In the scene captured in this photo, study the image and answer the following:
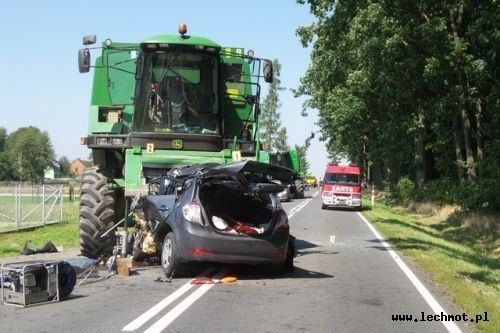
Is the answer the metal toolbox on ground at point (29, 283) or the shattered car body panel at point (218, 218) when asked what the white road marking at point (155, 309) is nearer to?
the shattered car body panel at point (218, 218)

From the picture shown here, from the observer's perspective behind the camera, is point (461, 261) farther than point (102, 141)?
Yes

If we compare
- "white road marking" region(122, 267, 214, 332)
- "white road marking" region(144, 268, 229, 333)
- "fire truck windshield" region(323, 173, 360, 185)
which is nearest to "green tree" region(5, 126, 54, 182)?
"fire truck windshield" region(323, 173, 360, 185)

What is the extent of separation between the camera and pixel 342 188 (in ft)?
117

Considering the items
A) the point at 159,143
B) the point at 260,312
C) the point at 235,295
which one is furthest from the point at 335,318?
the point at 159,143

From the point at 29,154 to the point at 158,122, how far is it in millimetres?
140733

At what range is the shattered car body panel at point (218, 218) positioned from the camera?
31.8 ft

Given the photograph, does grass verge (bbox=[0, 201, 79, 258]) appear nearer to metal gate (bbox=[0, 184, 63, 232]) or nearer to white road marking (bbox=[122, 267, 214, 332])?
metal gate (bbox=[0, 184, 63, 232])

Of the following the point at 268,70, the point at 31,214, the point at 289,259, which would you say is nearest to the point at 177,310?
the point at 289,259

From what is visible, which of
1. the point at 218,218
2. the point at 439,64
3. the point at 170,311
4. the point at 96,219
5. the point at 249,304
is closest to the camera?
the point at 170,311

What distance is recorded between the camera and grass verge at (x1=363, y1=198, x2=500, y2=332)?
8.95 meters

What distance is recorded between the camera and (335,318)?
760 centimetres

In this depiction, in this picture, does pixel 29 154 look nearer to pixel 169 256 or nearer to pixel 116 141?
pixel 116 141

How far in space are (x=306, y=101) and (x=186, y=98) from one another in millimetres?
48000

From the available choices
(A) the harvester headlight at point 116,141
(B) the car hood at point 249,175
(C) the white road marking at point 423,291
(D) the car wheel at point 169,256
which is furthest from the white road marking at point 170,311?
(A) the harvester headlight at point 116,141
